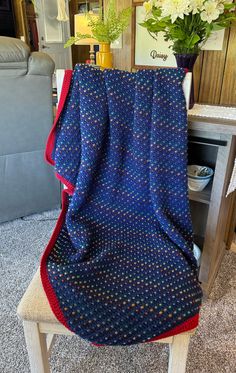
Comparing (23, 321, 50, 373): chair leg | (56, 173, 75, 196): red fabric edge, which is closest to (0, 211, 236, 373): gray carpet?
(23, 321, 50, 373): chair leg

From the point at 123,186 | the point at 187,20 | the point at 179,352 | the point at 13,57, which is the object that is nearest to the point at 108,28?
the point at 187,20

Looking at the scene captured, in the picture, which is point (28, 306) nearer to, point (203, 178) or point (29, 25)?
point (203, 178)

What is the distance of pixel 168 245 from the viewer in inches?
32.7

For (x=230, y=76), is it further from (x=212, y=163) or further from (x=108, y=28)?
(x=108, y=28)

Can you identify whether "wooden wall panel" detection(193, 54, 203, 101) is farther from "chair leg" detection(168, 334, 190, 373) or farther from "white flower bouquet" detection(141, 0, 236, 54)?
"chair leg" detection(168, 334, 190, 373)

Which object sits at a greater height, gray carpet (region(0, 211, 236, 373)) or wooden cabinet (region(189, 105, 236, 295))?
wooden cabinet (region(189, 105, 236, 295))

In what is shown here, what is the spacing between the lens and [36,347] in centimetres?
78

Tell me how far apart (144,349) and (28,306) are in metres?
0.60

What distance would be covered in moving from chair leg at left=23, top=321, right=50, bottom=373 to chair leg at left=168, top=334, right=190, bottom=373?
13.9 inches

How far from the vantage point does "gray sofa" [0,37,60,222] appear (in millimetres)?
1523

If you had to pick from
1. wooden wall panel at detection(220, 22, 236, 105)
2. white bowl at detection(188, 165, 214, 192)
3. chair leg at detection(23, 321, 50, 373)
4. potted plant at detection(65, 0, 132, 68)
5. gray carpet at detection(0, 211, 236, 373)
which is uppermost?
potted plant at detection(65, 0, 132, 68)

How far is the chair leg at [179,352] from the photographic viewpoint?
732mm

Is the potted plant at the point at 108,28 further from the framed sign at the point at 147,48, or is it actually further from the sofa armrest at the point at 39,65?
the sofa armrest at the point at 39,65

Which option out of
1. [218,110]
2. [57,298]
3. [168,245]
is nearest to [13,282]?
[57,298]
